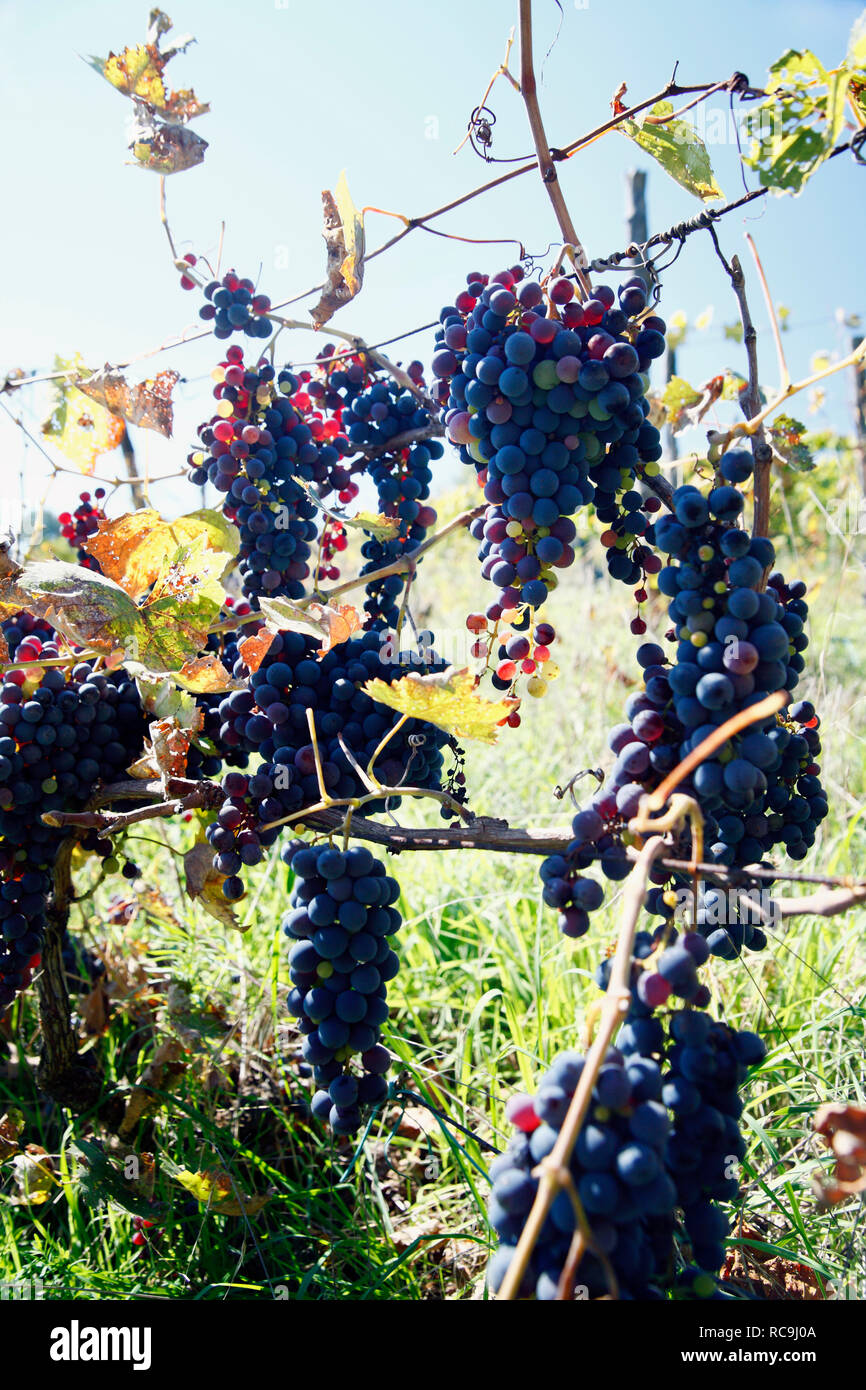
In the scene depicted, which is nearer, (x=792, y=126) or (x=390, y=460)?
(x=792, y=126)

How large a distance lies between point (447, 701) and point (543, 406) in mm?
377

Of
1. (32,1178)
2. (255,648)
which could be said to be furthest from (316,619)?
(32,1178)

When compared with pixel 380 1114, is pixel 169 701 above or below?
above

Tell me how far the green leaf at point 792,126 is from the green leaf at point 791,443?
2.15ft

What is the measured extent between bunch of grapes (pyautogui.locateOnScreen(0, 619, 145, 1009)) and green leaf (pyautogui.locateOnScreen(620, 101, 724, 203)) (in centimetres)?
114

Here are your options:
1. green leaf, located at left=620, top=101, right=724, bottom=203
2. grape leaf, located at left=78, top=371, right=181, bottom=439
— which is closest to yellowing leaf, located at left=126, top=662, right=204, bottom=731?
grape leaf, located at left=78, top=371, right=181, bottom=439

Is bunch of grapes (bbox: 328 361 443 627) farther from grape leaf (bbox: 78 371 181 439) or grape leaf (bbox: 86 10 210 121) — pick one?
grape leaf (bbox: 86 10 210 121)

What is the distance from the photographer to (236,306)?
55.6 inches

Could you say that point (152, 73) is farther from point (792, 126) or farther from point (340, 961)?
point (340, 961)

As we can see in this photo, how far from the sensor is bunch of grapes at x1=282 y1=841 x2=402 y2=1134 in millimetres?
1048

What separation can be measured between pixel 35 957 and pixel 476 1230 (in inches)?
37.5

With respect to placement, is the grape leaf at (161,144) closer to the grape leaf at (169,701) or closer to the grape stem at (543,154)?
the grape stem at (543,154)
